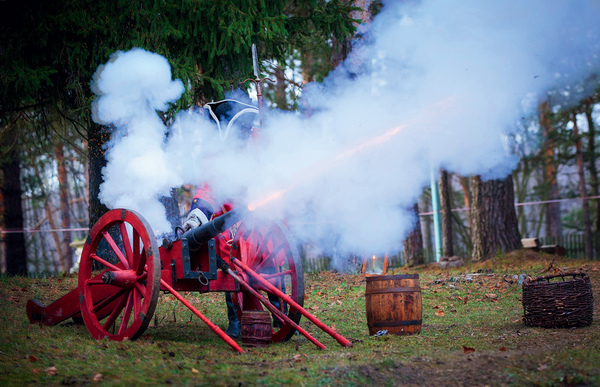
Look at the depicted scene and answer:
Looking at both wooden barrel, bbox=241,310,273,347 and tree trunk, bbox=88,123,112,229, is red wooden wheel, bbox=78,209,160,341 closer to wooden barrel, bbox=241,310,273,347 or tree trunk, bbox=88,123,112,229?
wooden barrel, bbox=241,310,273,347

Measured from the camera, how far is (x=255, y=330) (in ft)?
15.6

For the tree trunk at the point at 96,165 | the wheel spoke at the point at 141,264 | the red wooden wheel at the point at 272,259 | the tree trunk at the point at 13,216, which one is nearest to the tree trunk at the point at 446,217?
the tree trunk at the point at 96,165

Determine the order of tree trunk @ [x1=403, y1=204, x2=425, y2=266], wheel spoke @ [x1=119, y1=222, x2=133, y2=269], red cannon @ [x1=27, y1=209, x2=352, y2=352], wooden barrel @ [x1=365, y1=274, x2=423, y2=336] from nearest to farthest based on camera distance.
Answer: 1. red cannon @ [x1=27, y1=209, x2=352, y2=352]
2. wheel spoke @ [x1=119, y1=222, x2=133, y2=269]
3. wooden barrel @ [x1=365, y1=274, x2=423, y2=336]
4. tree trunk @ [x1=403, y1=204, x2=425, y2=266]

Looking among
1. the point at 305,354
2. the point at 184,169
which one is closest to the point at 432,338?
the point at 305,354

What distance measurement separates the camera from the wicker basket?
5.48 metres

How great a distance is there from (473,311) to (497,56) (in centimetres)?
318

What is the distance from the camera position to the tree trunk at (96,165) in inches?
317

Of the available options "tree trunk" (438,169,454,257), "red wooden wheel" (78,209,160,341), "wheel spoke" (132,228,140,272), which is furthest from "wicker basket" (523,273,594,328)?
"tree trunk" (438,169,454,257)

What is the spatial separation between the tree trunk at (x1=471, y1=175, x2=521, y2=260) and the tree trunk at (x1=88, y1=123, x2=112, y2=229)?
750cm

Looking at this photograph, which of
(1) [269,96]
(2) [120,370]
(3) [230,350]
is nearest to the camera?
(2) [120,370]

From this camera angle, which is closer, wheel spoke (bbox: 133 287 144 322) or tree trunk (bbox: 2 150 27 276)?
wheel spoke (bbox: 133 287 144 322)

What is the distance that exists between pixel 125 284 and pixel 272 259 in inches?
58.4

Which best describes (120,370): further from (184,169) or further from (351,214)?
(351,214)

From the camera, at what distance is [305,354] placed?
14.1 ft
